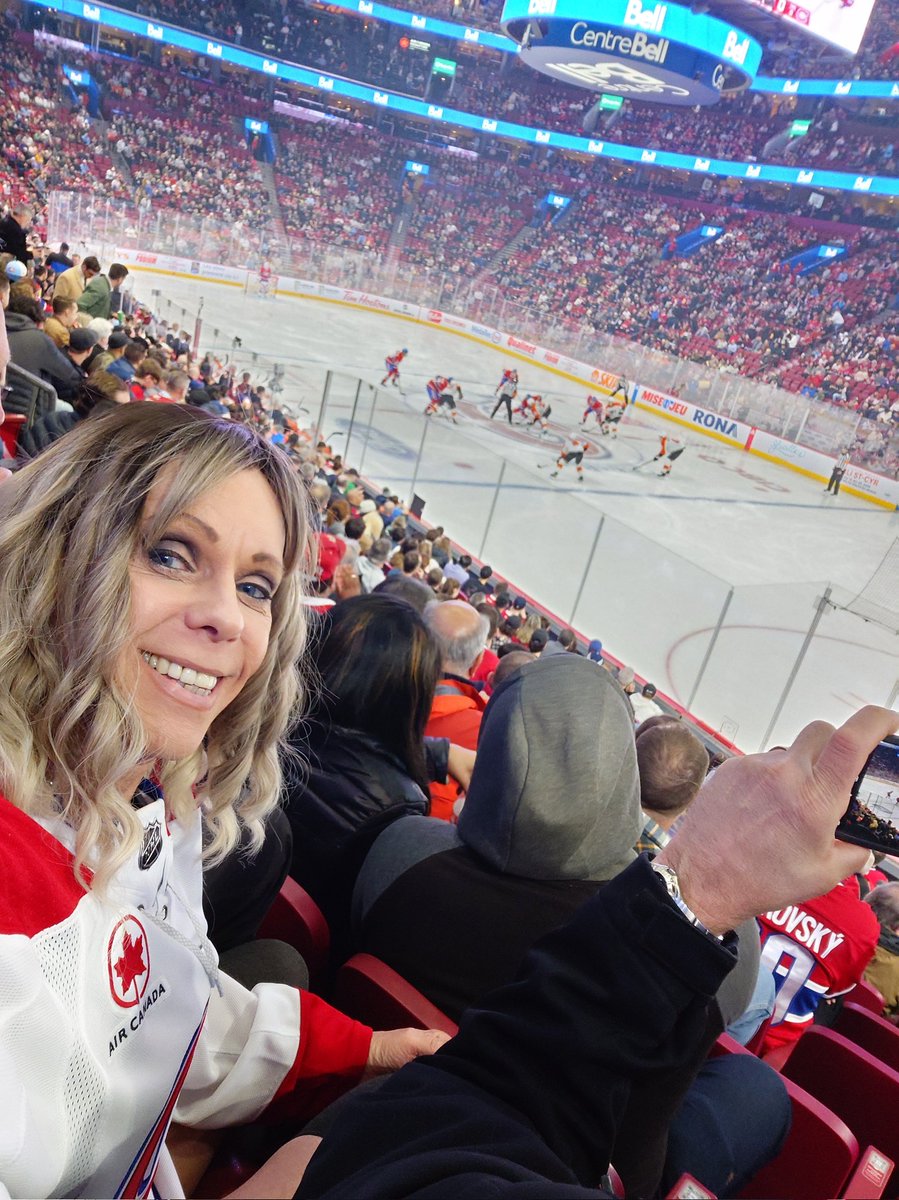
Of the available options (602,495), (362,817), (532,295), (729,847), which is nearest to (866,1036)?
(362,817)

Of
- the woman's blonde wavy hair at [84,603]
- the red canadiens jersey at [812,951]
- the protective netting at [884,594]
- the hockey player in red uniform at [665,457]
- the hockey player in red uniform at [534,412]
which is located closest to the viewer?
the woman's blonde wavy hair at [84,603]

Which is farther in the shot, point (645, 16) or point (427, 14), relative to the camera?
point (427, 14)

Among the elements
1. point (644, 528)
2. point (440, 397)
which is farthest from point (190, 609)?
point (440, 397)

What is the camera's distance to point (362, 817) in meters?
1.93

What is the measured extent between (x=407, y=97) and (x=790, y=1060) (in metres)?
42.9

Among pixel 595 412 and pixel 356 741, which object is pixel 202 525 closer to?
pixel 356 741

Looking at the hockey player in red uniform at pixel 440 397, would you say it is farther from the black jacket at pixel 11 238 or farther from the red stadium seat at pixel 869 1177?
the red stadium seat at pixel 869 1177

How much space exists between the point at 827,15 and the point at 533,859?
35.6m

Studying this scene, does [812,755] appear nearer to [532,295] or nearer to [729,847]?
[729,847]

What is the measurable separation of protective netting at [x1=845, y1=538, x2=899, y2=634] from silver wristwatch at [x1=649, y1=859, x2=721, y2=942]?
248 inches

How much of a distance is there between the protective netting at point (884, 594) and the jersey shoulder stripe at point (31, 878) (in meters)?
6.60

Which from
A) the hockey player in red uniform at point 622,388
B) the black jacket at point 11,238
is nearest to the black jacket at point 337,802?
Answer: the black jacket at point 11,238

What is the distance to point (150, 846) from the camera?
1144 mm

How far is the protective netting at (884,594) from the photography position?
6986 mm
